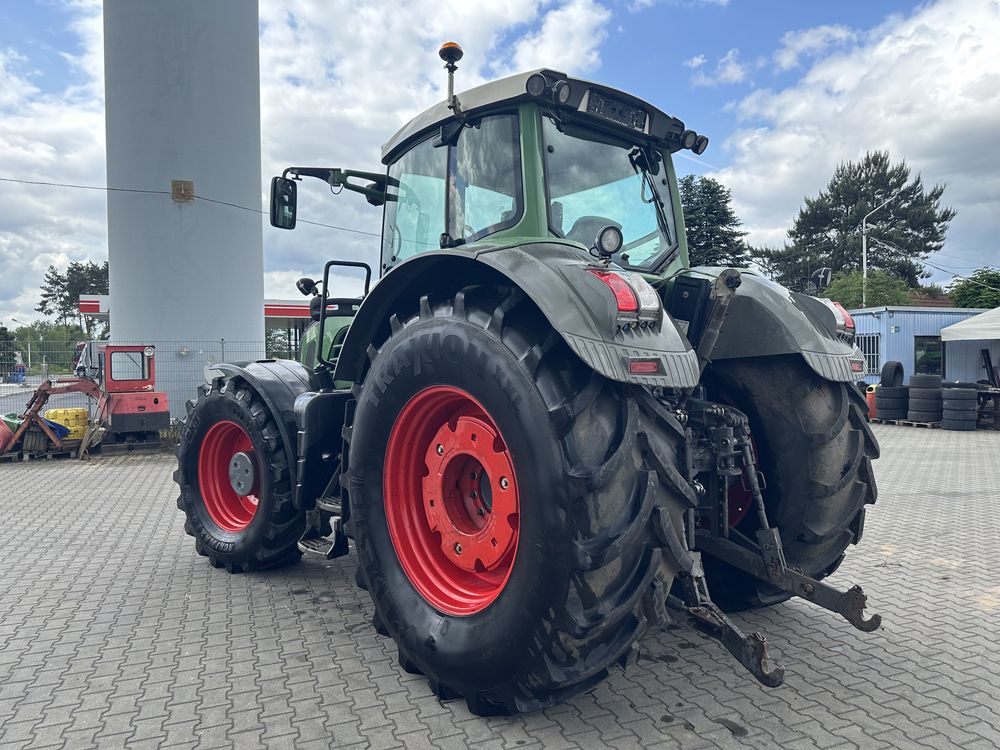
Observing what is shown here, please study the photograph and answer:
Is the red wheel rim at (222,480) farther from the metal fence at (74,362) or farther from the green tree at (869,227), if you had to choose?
the green tree at (869,227)

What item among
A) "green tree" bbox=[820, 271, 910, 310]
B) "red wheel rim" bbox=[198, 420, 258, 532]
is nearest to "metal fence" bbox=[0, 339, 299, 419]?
"red wheel rim" bbox=[198, 420, 258, 532]

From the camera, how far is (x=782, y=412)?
330 centimetres

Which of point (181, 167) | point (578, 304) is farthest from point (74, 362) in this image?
point (578, 304)

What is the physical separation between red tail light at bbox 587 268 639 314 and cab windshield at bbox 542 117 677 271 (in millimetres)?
704

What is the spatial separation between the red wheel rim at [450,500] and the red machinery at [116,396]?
34.0 feet

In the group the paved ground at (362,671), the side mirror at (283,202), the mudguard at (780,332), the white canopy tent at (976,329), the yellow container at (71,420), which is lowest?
the paved ground at (362,671)

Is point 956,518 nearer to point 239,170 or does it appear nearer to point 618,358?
point 618,358

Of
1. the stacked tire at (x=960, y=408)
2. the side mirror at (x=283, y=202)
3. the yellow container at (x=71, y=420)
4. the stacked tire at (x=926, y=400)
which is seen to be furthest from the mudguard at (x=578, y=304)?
the stacked tire at (x=926, y=400)

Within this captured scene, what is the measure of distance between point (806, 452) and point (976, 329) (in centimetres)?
1742

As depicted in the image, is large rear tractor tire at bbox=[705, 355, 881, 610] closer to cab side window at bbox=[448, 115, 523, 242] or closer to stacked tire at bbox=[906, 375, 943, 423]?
cab side window at bbox=[448, 115, 523, 242]

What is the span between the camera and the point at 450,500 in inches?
121

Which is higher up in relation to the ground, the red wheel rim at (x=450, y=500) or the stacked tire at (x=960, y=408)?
the red wheel rim at (x=450, y=500)

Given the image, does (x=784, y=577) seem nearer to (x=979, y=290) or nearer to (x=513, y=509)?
(x=513, y=509)

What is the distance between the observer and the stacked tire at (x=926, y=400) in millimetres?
15570
